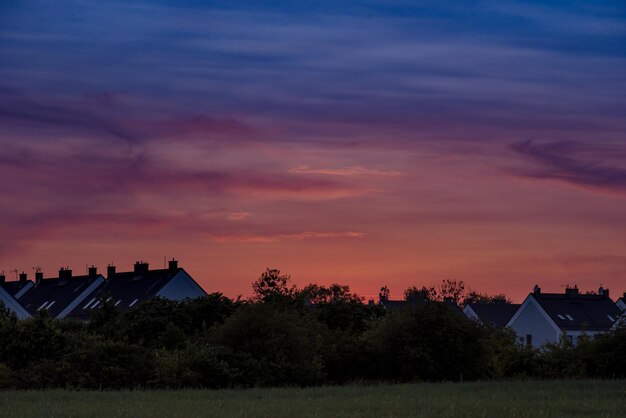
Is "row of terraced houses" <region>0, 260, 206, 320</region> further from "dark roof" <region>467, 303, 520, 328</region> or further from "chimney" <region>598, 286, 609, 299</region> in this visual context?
"chimney" <region>598, 286, 609, 299</region>

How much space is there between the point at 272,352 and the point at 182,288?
5844 centimetres

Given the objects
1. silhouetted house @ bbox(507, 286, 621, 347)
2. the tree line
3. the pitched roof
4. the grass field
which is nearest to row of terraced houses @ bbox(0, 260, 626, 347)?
silhouetted house @ bbox(507, 286, 621, 347)

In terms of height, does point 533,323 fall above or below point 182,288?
below

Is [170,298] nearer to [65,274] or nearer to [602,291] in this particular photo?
[65,274]

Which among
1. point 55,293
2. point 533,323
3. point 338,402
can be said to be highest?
point 55,293

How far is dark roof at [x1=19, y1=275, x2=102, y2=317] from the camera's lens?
112 m

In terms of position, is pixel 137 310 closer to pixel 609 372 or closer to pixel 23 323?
pixel 23 323

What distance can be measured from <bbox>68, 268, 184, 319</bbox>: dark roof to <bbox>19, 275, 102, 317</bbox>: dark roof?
2.08 meters

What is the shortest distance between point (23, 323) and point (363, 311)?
81.5ft

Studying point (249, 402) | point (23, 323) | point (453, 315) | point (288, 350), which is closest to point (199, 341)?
point (288, 350)

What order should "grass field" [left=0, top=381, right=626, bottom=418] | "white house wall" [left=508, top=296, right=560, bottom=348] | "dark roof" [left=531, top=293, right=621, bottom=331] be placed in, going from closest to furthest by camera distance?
"grass field" [left=0, top=381, right=626, bottom=418]
"dark roof" [left=531, top=293, right=621, bottom=331]
"white house wall" [left=508, top=296, right=560, bottom=348]

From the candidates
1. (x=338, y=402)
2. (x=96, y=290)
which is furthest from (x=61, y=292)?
(x=338, y=402)

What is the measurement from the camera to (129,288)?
10719 cm

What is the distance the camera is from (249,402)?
3219 cm
